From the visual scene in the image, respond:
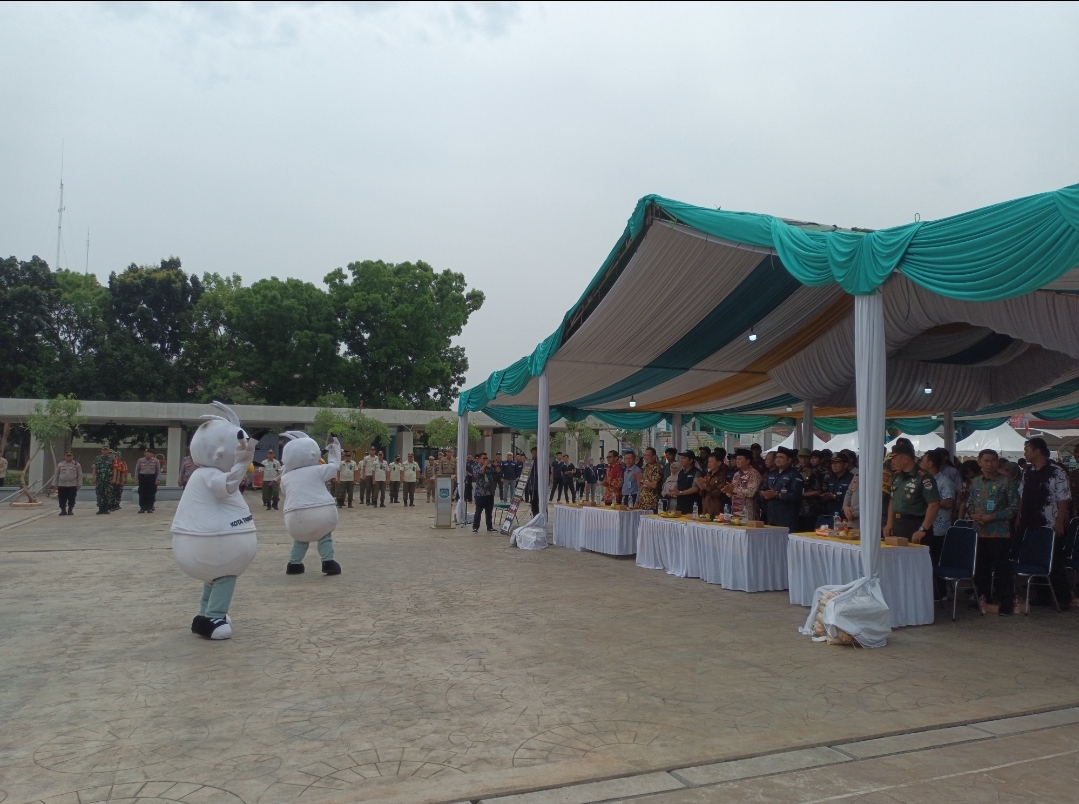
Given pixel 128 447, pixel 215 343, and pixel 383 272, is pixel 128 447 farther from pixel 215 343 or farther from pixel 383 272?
pixel 383 272

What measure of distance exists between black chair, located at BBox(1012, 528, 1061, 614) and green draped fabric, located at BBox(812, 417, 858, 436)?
12.1m

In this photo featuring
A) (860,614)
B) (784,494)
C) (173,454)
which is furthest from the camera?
(173,454)

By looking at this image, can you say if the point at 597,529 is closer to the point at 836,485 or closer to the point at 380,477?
the point at 836,485

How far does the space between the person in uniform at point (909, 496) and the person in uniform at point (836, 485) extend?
1.38 metres

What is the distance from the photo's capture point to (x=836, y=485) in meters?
8.98

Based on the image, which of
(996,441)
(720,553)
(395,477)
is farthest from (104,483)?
(996,441)

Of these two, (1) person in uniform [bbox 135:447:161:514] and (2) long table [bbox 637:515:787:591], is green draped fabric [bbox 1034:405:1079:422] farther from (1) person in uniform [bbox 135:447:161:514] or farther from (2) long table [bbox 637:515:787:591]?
(1) person in uniform [bbox 135:447:161:514]

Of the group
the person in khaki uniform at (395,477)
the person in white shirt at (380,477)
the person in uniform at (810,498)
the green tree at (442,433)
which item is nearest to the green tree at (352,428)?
the green tree at (442,433)

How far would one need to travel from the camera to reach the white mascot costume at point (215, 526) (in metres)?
5.69

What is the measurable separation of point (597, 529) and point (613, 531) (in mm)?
455

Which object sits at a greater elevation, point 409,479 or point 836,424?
point 836,424

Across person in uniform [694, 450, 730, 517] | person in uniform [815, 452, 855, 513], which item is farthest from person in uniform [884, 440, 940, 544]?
person in uniform [694, 450, 730, 517]

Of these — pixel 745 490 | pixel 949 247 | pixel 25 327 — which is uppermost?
pixel 25 327

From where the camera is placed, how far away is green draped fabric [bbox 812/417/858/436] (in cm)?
1910
